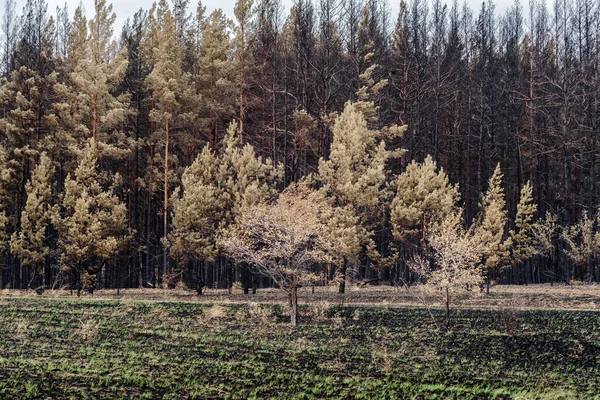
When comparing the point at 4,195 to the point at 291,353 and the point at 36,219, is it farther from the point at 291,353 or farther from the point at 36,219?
the point at 291,353

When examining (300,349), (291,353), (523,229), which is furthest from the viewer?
(523,229)

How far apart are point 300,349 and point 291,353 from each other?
0.69 m

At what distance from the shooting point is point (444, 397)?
1445 cm

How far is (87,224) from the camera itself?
3778 centimetres

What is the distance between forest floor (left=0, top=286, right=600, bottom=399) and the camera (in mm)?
14969

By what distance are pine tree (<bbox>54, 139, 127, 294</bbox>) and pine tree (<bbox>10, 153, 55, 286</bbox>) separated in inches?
56.9

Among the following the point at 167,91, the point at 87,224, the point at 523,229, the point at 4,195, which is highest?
the point at 167,91

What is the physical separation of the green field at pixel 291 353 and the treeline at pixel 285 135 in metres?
9.10

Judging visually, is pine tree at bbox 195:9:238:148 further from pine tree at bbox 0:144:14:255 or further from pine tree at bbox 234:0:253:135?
pine tree at bbox 0:144:14:255

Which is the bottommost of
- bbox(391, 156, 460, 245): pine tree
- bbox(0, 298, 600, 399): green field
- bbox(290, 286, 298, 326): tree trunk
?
bbox(0, 298, 600, 399): green field

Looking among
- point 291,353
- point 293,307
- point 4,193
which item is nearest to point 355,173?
point 293,307

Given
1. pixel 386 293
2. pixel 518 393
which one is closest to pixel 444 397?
pixel 518 393

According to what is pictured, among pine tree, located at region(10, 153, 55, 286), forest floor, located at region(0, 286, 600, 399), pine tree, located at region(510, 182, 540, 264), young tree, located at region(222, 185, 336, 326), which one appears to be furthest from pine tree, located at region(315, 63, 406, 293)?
pine tree, located at region(10, 153, 55, 286)

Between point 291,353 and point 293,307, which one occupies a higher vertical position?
point 293,307
